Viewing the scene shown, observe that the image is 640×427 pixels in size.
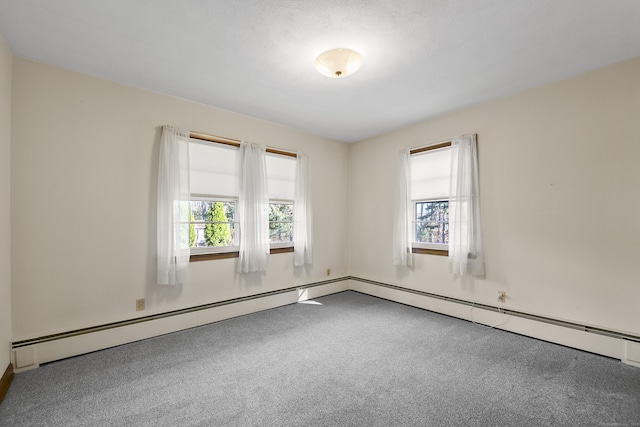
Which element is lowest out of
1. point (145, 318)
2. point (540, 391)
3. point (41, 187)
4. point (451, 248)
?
point (540, 391)

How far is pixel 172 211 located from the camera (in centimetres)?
310

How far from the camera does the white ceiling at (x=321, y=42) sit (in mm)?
1912

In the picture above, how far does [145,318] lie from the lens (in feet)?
9.97

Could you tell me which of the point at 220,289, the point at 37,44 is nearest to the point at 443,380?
the point at 220,289

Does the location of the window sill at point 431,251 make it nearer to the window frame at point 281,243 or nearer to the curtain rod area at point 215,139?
the window frame at point 281,243

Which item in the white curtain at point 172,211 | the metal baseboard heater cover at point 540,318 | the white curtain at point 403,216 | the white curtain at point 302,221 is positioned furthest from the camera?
the white curtain at point 302,221

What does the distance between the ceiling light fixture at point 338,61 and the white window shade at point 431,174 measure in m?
2.03

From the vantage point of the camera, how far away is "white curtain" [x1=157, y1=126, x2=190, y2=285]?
306cm

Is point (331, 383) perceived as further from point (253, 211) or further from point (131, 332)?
point (253, 211)

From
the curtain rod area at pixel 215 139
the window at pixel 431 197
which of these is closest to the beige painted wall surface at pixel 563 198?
the window at pixel 431 197

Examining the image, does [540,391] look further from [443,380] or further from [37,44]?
[37,44]

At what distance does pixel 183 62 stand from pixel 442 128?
314cm

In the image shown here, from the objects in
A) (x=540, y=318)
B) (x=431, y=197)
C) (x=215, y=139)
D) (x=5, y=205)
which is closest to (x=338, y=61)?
(x=215, y=139)

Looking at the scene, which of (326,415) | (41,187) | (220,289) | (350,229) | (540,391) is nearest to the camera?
(326,415)
